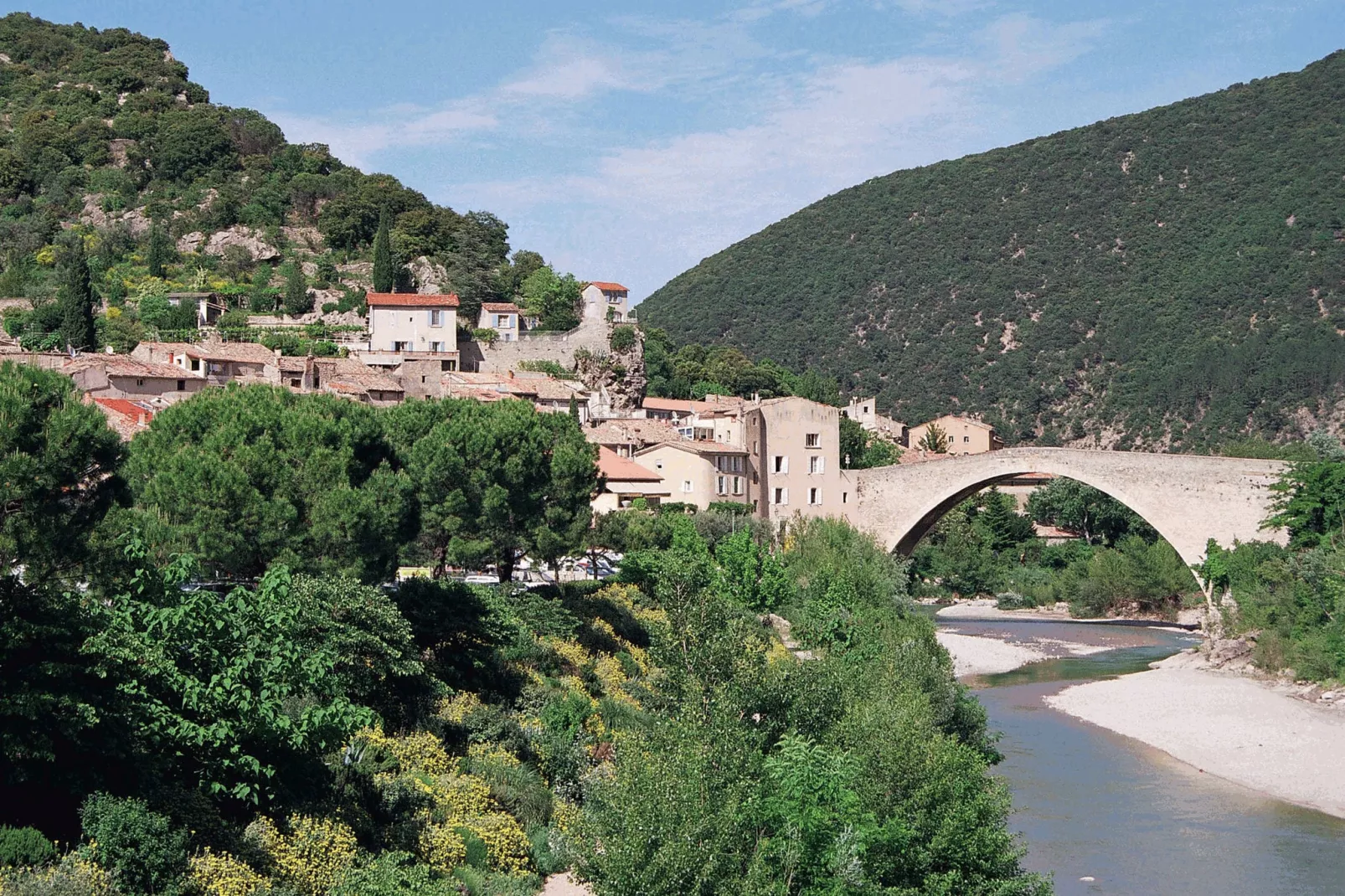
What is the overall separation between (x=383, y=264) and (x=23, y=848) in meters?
55.8

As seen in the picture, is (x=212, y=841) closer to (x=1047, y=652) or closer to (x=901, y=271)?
(x=1047, y=652)

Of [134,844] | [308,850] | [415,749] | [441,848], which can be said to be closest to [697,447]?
[415,749]

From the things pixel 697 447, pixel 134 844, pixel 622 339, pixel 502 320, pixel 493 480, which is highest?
pixel 502 320

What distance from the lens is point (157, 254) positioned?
71.8 m

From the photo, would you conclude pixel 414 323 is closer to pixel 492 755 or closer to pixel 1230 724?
pixel 1230 724

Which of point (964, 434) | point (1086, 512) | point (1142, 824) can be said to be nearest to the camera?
point (1142, 824)

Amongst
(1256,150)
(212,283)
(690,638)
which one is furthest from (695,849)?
(1256,150)

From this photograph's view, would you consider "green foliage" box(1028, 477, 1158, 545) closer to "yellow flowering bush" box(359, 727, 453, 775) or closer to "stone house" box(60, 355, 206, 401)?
"stone house" box(60, 355, 206, 401)

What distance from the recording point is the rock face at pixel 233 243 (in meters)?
74.7

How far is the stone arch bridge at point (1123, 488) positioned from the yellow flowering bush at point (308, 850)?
1533 inches

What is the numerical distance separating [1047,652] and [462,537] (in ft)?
79.0

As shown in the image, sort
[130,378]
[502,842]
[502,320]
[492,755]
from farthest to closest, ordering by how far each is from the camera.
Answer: [502,320] < [130,378] < [492,755] < [502,842]

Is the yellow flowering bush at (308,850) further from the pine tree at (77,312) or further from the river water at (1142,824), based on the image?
the pine tree at (77,312)

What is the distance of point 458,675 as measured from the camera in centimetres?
2397
